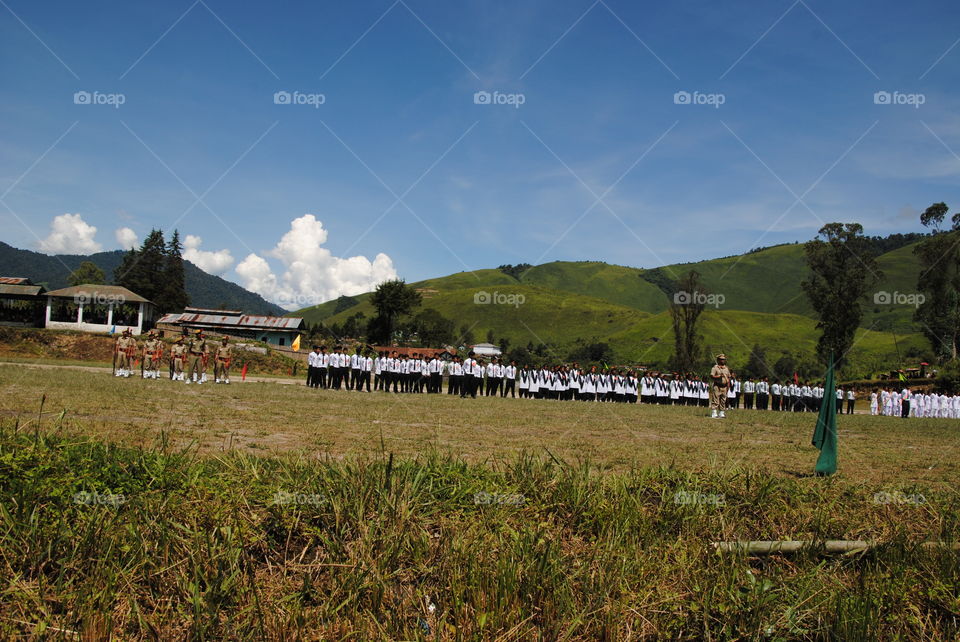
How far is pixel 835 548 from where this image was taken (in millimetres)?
4715

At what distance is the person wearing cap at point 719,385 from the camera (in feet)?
59.0

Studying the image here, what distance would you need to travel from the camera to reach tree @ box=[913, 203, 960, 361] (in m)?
52.8

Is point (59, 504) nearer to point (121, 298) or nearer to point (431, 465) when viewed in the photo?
point (431, 465)

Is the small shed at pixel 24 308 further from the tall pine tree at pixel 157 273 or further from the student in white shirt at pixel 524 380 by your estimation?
the student in white shirt at pixel 524 380

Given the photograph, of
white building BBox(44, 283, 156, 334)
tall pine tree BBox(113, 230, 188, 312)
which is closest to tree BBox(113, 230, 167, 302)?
tall pine tree BBox(113, 230, 188, 312)

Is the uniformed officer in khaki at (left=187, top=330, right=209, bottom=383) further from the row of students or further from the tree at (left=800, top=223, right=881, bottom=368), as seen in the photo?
the tree at (left=800, top=223, right=881, bottom=368)

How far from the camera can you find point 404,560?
13.6 ft

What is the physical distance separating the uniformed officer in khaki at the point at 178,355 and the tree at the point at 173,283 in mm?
70973

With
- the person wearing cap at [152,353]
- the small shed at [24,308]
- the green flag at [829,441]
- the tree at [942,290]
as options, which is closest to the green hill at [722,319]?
the tree at [942,290]

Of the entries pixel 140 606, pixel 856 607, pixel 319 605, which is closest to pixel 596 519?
pixel 856 607

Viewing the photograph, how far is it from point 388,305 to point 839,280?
50.1m

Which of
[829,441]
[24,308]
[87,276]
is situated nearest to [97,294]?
[24,308]

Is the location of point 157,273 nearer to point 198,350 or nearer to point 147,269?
point 147,269

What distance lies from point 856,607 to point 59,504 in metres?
5.28
